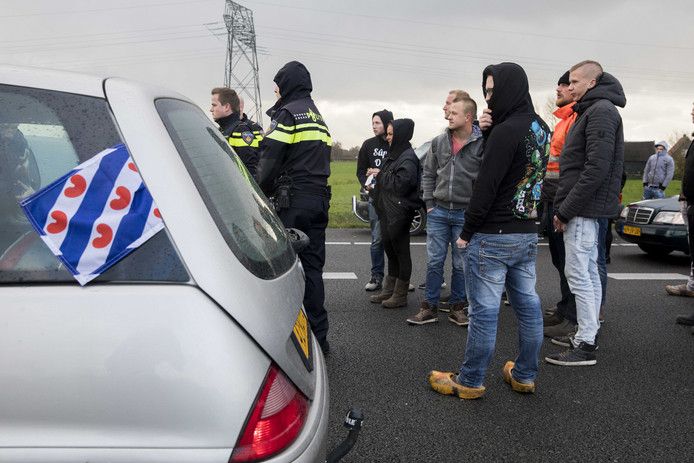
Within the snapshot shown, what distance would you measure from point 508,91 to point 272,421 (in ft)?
7.59

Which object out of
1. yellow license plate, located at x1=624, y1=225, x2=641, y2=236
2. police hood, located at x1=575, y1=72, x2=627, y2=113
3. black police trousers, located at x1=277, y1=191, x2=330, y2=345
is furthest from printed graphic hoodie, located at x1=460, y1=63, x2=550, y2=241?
yellow license plate, located at x1=624, y1=225, x2=641, y2=236

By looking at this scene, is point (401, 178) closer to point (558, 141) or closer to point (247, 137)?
point (558, 141)

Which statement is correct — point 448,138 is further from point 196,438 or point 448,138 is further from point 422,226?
point 422,226

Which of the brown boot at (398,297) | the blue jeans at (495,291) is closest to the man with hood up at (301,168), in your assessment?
the blue jeans at (495,291)

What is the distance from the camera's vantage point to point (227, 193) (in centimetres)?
166

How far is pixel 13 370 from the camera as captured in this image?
1.24 metres

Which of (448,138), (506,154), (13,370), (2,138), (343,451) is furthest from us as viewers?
(448,138)

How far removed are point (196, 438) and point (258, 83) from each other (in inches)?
1967

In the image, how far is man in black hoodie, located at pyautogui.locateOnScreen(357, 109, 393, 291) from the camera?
6020 millimetres

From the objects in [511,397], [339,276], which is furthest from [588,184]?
[339,276]

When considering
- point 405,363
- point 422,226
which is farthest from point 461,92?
point 422,226

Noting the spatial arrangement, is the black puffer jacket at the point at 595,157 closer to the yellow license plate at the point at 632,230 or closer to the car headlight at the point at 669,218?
the car headlight at the point at 669,218

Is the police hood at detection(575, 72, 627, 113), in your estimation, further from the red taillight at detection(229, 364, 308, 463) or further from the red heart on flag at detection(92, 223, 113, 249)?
the red heart on flag at detection(92, 223, 113, 249)

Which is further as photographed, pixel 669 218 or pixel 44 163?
pixel 669 218
